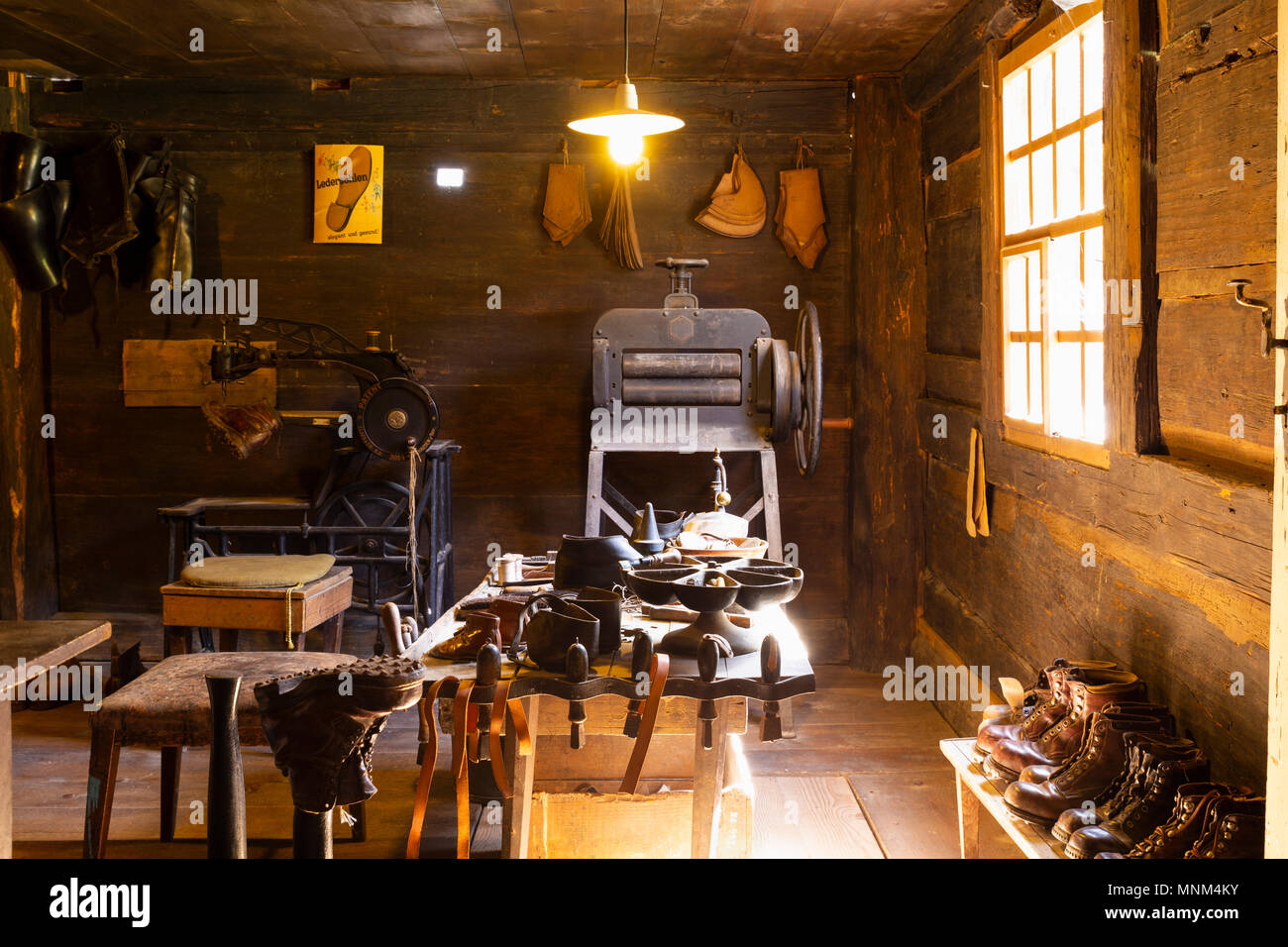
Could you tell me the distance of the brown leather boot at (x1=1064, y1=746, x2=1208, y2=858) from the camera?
81.5 inches

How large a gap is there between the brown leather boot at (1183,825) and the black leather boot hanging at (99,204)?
485 cm

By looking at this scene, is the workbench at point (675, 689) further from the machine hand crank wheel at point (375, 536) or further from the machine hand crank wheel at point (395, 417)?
the machine hand crank wheel at point (375, 536)

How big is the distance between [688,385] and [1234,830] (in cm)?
315

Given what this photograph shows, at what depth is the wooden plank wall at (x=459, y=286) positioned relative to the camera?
5.29 m

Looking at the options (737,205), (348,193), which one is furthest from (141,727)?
(737,205)

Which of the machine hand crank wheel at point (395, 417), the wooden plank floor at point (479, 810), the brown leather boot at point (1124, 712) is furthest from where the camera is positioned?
the machine hand crank wheel at point (395, 417)

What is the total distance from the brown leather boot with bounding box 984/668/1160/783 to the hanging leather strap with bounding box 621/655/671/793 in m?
0.90

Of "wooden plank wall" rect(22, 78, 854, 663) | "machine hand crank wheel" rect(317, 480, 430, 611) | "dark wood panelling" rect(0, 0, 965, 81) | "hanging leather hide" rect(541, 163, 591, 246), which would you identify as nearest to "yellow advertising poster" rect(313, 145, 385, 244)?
"wooden plank wall" rect(22, 78, 854, 663)

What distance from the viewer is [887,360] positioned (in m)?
5.15

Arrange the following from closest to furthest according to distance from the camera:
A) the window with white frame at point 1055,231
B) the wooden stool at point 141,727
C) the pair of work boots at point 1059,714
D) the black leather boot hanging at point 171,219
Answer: the pair of work boots at point 1059,714
the wooden stool at point 141,727
the window with white frame at point 1055,231
the black leather boot hanging at point 171,219

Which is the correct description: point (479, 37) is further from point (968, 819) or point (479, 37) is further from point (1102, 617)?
point (968, 819)

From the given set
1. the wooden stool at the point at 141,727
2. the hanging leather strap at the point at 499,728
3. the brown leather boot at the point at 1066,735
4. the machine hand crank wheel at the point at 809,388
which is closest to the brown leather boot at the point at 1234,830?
the brown leather boot at the point at 1066,735

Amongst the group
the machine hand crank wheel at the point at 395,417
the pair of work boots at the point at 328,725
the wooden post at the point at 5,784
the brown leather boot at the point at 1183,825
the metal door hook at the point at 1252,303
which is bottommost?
the brown leather boot at the point at 1183,825

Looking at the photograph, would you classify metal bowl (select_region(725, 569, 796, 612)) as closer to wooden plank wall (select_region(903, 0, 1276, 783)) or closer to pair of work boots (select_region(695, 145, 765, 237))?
wooden plank wall (select_region(903, 0, 1276, 783))
